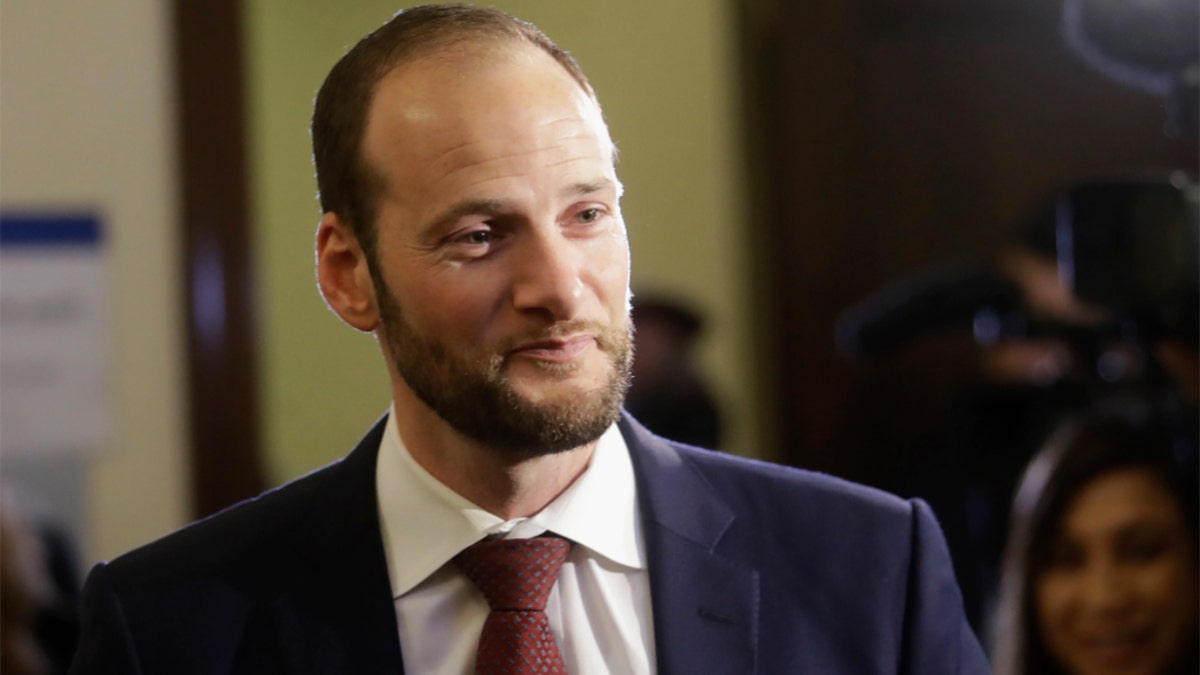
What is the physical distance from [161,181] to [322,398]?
214mm

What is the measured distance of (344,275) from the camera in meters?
0.72

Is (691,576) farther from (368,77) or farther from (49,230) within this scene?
(49,230)

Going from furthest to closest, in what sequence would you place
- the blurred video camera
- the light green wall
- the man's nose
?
the light green wall → the blurred video camera → the man's nose

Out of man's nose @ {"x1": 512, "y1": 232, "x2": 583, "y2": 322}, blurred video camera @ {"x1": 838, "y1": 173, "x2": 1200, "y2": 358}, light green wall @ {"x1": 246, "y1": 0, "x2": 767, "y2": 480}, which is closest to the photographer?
man's nose @ {"x1": 512, "y1": 232, "x2": 583, "y2": 322}

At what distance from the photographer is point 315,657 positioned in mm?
682

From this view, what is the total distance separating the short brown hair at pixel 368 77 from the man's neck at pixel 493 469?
0.10 meters

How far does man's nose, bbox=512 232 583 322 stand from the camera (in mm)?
634

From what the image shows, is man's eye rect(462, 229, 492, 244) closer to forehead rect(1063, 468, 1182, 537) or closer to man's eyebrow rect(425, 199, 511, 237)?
man's eyebrow rect(425, 199, 511, 237)

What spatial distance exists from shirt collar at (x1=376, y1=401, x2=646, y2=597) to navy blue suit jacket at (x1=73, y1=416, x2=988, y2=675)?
1 centimetres

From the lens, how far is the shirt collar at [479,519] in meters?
0.70

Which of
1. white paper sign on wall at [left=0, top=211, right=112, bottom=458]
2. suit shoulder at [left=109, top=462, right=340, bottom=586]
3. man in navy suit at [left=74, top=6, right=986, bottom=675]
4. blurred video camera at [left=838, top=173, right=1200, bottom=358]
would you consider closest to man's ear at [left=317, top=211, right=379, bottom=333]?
man in navy suit at [left=74, top=6, right=986, bottom=675]

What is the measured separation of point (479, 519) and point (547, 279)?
0.49ft

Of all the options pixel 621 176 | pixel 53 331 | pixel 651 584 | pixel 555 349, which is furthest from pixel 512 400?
pixel 53 331

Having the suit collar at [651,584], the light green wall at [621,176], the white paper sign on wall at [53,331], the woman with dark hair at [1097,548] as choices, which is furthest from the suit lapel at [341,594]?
the woman with dark hair at [1097,548]
